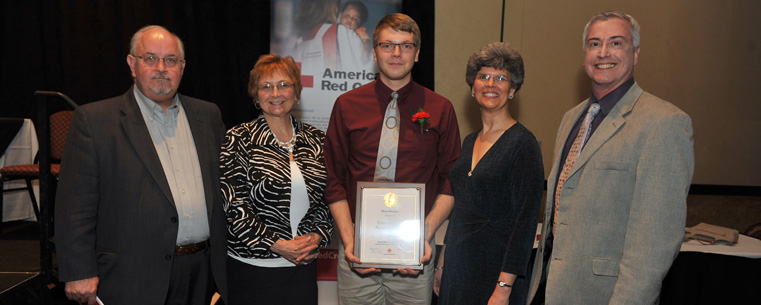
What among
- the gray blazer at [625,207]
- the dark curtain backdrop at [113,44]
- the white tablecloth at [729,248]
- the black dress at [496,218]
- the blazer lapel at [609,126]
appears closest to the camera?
the gray blazer at [625,207]

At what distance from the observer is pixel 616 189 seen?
5.85ft

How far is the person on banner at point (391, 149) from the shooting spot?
2.46m

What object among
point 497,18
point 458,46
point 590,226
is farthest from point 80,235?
point 497,18

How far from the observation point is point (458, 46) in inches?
253

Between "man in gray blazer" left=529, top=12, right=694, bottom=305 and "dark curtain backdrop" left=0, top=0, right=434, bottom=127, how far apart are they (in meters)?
4.30

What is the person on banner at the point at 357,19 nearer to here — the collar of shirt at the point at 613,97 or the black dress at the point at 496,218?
the black dress at the point at 496,218

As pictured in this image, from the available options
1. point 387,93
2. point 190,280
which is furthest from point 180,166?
point 387,93

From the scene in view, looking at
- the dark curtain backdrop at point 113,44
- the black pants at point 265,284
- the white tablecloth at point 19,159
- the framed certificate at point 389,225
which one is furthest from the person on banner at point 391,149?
the white tablecloth at point 19,159

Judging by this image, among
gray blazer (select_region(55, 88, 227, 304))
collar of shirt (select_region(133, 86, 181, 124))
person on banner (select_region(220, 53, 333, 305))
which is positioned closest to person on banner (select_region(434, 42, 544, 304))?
person on banner (select_region(220, 53, 333, 305))

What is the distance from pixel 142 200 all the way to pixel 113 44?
450 centimetres

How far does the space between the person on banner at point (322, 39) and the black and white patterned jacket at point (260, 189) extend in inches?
137

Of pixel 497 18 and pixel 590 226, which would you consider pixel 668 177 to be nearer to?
pixel 590 226

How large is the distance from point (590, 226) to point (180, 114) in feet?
6.97

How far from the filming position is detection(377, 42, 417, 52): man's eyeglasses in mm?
2451
